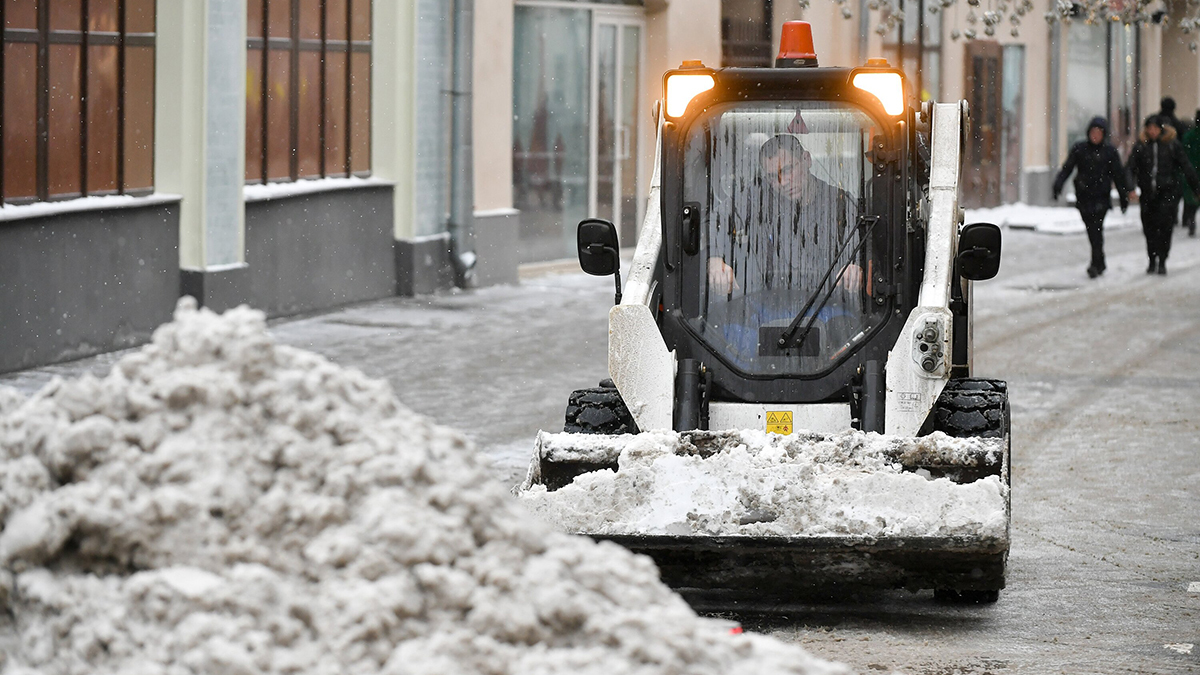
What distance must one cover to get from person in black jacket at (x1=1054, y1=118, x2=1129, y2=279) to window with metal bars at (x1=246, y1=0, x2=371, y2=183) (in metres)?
7.76

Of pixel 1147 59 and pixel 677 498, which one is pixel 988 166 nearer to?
pixel 1147 59

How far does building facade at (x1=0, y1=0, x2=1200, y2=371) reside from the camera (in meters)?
13.6

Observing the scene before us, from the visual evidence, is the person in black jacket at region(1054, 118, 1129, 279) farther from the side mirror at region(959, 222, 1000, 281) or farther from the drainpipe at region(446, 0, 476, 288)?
the side mirror at region(959, 222, 1000, 281)

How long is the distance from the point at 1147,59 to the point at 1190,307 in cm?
2186

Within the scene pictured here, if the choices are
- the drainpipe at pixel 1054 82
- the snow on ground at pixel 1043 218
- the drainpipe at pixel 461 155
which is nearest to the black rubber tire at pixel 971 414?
the drainpipe at pixel 461 155

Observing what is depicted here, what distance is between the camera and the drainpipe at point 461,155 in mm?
19156

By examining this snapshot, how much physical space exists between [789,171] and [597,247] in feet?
2.79

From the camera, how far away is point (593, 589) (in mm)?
→ 4195

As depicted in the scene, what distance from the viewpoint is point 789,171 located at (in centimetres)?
Answer: 777

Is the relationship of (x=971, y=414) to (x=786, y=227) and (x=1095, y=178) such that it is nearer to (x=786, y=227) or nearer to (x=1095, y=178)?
(x=786, y=227)

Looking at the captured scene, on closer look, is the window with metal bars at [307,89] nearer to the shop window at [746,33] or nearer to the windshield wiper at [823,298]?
the shop window at [746,33]

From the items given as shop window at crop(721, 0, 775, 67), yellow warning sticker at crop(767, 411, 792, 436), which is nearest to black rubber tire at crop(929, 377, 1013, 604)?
yellow warning sticker at crop(767, 411, 792, 436)

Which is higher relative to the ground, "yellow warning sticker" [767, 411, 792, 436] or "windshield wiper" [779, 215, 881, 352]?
"windshield wiper" [779, 215, 881, 352]

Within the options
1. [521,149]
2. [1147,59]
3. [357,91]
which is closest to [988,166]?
[1147,59]
